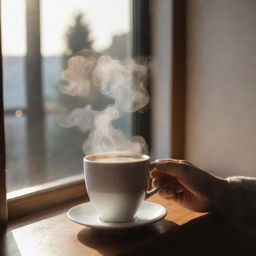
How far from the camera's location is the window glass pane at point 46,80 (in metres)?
1.03

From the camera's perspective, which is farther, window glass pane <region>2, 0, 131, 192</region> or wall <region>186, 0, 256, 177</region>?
wall <region>186, 0, 256, 177</region>

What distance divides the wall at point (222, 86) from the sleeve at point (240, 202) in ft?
0.76

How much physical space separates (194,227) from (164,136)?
1.62ft

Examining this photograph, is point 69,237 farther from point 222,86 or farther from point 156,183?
point 222,86

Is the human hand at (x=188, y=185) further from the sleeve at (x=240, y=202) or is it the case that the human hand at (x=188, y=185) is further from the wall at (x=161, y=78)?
the wall at (x=161, y=78)

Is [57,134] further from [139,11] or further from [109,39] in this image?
[139,11]

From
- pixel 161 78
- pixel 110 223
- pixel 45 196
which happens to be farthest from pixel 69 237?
pixel 161 78

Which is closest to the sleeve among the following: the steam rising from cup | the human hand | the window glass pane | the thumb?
the human hand

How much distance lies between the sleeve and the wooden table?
0.04 metres

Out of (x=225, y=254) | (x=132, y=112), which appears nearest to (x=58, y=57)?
(x=132, y=112)

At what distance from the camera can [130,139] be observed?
1.39 meters

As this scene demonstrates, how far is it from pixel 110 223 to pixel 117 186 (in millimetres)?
91

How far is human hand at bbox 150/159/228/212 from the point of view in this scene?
3.08ft

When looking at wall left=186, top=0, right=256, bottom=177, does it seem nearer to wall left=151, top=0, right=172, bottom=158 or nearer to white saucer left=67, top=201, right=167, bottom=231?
wall left=151, top=0, right=172, bottom=158
